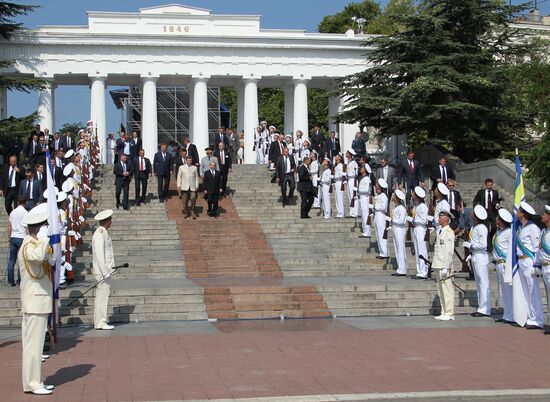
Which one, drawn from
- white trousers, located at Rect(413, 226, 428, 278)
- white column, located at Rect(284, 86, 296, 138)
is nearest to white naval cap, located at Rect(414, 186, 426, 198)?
white trousers, located at Rect(413, 226, 428, 278)

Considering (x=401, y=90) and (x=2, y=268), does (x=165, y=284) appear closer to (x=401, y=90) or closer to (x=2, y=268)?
(x=2, y=268)

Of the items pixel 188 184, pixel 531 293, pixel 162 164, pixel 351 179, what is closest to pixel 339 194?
pixel 351 179

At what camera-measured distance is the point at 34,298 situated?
11.0 meters

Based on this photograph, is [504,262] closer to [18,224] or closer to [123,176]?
[18,224]

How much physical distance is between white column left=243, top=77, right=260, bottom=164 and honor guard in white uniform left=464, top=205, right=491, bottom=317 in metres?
30.2

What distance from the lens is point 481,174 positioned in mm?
32031

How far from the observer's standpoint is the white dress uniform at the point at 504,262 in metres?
16.3

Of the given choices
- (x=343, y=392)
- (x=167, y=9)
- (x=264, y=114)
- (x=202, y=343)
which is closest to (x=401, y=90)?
(x=167, y=9)

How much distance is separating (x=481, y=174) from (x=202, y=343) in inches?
801

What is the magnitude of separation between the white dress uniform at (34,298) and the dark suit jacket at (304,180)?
15.7m

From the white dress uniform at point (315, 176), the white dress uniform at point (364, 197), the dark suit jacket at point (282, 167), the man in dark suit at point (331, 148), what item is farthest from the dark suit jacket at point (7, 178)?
the man in dark suit at point (331, 148)

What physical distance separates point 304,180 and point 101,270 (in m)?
11.9

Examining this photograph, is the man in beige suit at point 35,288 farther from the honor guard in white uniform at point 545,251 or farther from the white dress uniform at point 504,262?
the white dress uniform at point 504,262

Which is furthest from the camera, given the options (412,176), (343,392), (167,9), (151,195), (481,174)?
(167,9)
